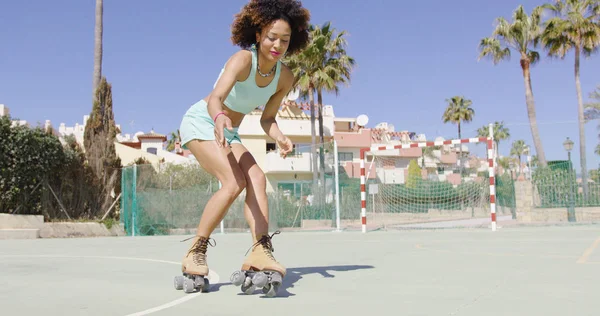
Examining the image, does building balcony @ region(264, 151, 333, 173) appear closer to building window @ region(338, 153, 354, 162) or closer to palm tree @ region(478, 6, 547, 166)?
building window @ region(338, 153, 354, 162)

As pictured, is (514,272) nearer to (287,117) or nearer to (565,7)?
(565,7)

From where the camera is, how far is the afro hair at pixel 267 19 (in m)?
4.22

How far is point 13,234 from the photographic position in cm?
1422

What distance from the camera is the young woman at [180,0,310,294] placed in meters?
3.80

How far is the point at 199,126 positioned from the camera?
413cm

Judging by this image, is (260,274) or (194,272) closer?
(260,274)

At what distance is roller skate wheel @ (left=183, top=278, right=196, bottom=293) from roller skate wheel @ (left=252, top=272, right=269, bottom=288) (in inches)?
16.4

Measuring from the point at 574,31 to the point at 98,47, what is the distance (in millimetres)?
21740

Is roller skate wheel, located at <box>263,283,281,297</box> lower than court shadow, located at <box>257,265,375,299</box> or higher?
higher

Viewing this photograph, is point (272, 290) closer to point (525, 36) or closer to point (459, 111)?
point (525, 36)

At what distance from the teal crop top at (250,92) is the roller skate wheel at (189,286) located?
1.26 m

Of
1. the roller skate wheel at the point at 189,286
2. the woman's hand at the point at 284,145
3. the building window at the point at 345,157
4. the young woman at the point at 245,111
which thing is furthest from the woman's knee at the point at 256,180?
the building window at the point at 345,157

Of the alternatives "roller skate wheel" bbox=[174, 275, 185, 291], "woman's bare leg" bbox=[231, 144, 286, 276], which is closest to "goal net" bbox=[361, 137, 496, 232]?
"woman's bare leg" bbox=[231, 144, 286, 276]

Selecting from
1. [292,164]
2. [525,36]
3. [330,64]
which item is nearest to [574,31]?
[525,36]
